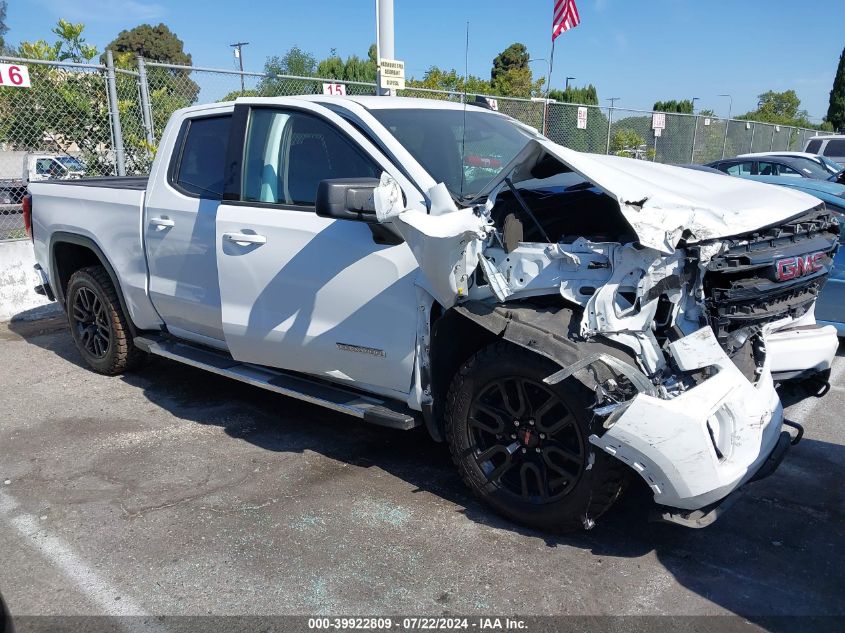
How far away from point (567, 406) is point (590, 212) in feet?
3.86

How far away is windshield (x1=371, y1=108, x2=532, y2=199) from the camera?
3.64 metres

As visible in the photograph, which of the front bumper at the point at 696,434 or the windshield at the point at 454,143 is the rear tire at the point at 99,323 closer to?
the windshield at the point at 454,143

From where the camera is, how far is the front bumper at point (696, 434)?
2588mm

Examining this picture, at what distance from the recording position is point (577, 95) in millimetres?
31828

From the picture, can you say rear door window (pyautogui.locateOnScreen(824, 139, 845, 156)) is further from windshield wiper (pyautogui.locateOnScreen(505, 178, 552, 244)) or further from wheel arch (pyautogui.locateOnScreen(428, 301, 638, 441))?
wheel arch (pyautogui.locateOnScreen(428, 301, 638, 441))

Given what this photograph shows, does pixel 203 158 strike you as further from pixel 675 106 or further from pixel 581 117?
pixel 675 106

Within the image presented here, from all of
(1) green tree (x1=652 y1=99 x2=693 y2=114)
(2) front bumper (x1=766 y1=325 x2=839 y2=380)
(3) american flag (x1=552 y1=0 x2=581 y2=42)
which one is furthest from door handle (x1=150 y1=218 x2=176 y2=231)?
(1) green tree (x1=652 y1=99 x2=693 y2=114)

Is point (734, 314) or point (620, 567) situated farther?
point (620, 567)

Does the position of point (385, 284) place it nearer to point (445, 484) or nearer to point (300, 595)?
point (445, 484)

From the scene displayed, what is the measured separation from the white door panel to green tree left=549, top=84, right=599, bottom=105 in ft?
89.0

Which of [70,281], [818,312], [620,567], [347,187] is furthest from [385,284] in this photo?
[818,312]

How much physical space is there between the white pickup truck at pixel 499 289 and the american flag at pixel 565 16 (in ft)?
5.87

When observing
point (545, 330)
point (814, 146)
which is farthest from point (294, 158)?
point (814, 146)

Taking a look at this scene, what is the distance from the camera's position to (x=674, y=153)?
19.4 m
